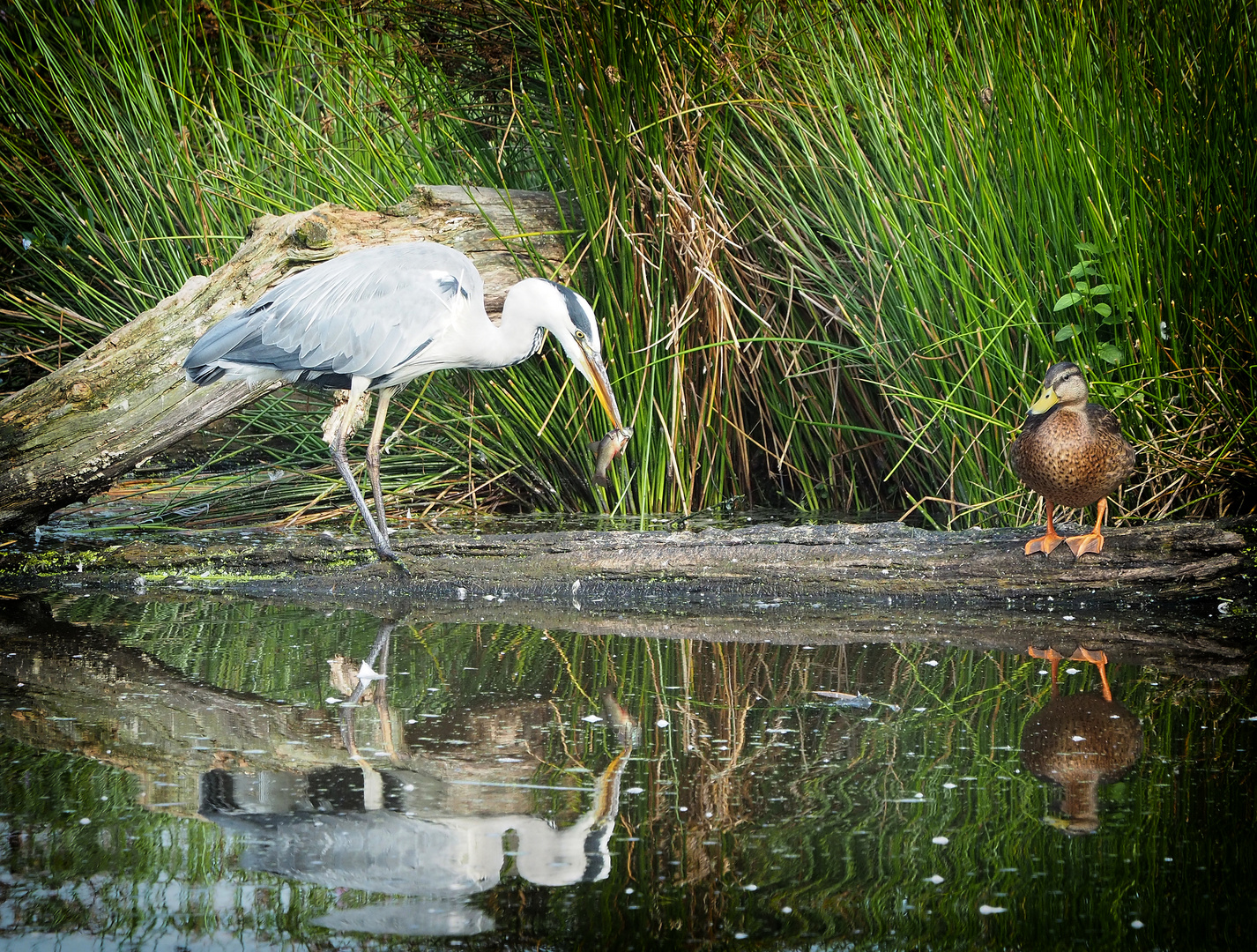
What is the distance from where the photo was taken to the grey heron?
377cm

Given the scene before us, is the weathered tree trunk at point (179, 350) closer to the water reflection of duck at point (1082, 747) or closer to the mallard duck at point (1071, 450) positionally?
the mallard duck at point (1071, 450)

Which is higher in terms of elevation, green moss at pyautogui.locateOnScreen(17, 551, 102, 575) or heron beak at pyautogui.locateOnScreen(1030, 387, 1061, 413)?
heron beak at pyautogui.locateOnScreen(1030, 387, 1061, 413)

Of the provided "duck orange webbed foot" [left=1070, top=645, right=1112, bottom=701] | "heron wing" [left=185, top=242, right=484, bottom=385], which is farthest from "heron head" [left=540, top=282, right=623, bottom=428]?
"duck orange webbed foot" [left=1070, top=645, right=1112, bottom=701]

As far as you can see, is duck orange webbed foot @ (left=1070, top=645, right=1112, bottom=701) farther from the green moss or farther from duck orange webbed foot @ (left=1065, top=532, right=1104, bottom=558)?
the green moss

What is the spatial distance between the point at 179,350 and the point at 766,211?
2.24 metres

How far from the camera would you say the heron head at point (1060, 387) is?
316 centimetres

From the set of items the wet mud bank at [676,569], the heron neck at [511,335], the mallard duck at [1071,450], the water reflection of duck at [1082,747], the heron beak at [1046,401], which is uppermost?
the heron neck at [511,335]

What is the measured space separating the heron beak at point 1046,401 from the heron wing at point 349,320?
1.84 metres

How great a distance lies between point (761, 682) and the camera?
108 inches

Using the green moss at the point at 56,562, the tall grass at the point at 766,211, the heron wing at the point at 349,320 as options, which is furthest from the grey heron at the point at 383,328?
the green moss at the point at 56,562

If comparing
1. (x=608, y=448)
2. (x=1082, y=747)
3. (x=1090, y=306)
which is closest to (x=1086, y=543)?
(x=1090, y=306)

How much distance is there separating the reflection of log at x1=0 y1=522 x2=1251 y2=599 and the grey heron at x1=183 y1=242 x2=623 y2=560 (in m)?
0.26

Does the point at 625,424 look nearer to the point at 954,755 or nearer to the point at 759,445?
the point at 759,445

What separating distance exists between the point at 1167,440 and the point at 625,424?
1941mm
